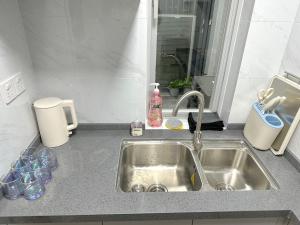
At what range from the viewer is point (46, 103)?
1.12m

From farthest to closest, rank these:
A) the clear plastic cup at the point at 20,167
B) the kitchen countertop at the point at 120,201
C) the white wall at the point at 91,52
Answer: the white wall at the point at 91,52 → the clear plastic cup at the point at 20,167 → the kitchen countertop at the point at 120,201

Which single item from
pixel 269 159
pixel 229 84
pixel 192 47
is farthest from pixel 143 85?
pixel 269 159

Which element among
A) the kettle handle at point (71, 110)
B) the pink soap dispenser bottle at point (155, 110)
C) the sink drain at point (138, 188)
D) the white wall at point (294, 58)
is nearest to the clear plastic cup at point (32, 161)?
the kettle handle at point (71, 110)

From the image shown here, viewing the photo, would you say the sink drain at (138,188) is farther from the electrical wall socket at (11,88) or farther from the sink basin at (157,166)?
the electrical wall socket at (11,88)

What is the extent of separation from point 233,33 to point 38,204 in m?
1.32

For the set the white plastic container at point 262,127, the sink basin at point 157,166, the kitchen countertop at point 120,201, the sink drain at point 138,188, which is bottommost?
the sink drain at point 138,188

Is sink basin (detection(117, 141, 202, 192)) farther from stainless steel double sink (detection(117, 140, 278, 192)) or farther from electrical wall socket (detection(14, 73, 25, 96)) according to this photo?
electrical wall socket (detection(14, 73, 25, 96))

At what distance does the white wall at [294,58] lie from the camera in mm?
1100

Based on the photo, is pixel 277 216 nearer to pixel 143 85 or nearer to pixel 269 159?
pixel 269 159

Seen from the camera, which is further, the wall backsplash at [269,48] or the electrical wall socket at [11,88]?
the wall backsplash at [269,48]

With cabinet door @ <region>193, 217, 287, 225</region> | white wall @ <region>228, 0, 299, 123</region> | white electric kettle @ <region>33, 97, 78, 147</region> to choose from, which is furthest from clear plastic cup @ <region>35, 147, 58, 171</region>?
white wall @ <region>228, 0, 299, 123</region>

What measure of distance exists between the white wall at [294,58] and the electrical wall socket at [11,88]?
1357 millimetres

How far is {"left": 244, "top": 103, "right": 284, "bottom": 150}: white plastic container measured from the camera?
1155mm

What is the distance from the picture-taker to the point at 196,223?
0.90m
